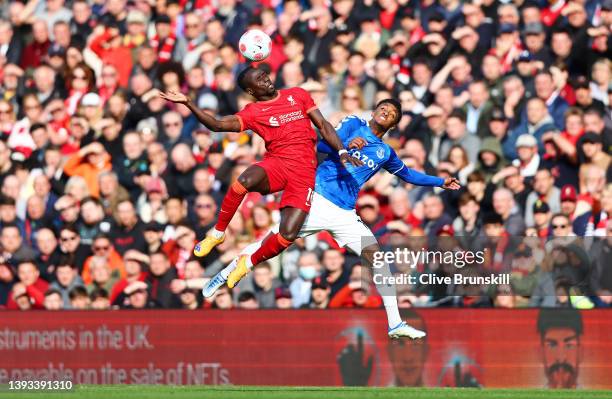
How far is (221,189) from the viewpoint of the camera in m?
18.2

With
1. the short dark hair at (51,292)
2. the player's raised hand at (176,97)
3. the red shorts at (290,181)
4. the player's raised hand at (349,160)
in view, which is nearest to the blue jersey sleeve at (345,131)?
the red shorts at (290,181)

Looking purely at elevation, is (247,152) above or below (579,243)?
above

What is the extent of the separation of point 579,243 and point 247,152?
14.8 feet

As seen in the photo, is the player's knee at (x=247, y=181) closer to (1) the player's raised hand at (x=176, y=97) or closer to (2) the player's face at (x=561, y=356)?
(1) the player's raised hand at (x=176, y=97)

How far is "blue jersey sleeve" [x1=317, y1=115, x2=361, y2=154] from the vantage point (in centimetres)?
1478

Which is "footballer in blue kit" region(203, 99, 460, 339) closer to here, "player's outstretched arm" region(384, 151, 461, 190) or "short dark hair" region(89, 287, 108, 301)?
"player's outstretched arm" region(384, 151, 461, 190)

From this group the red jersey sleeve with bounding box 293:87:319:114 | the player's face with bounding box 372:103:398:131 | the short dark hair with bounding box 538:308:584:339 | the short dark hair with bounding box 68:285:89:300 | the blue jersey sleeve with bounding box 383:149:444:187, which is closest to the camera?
the red jersey sleeve with bounding box 293:87:319:114

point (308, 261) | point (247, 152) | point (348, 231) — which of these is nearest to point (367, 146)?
point (348, 231)

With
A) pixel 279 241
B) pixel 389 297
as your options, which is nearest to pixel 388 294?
pixel 389 297

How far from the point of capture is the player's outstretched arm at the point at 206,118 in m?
13.4

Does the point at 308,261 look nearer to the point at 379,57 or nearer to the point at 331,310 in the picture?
the point at 331,310

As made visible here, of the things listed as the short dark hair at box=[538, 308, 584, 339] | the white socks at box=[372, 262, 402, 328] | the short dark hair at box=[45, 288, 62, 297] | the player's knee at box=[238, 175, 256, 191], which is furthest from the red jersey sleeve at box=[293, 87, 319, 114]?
the short dark hair at box=[45, 288, 62, 297]

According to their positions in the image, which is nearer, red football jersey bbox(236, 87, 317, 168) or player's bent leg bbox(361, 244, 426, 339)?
red football jersey bbox(236, 87, 317, 168)

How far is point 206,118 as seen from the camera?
45.4 feet
